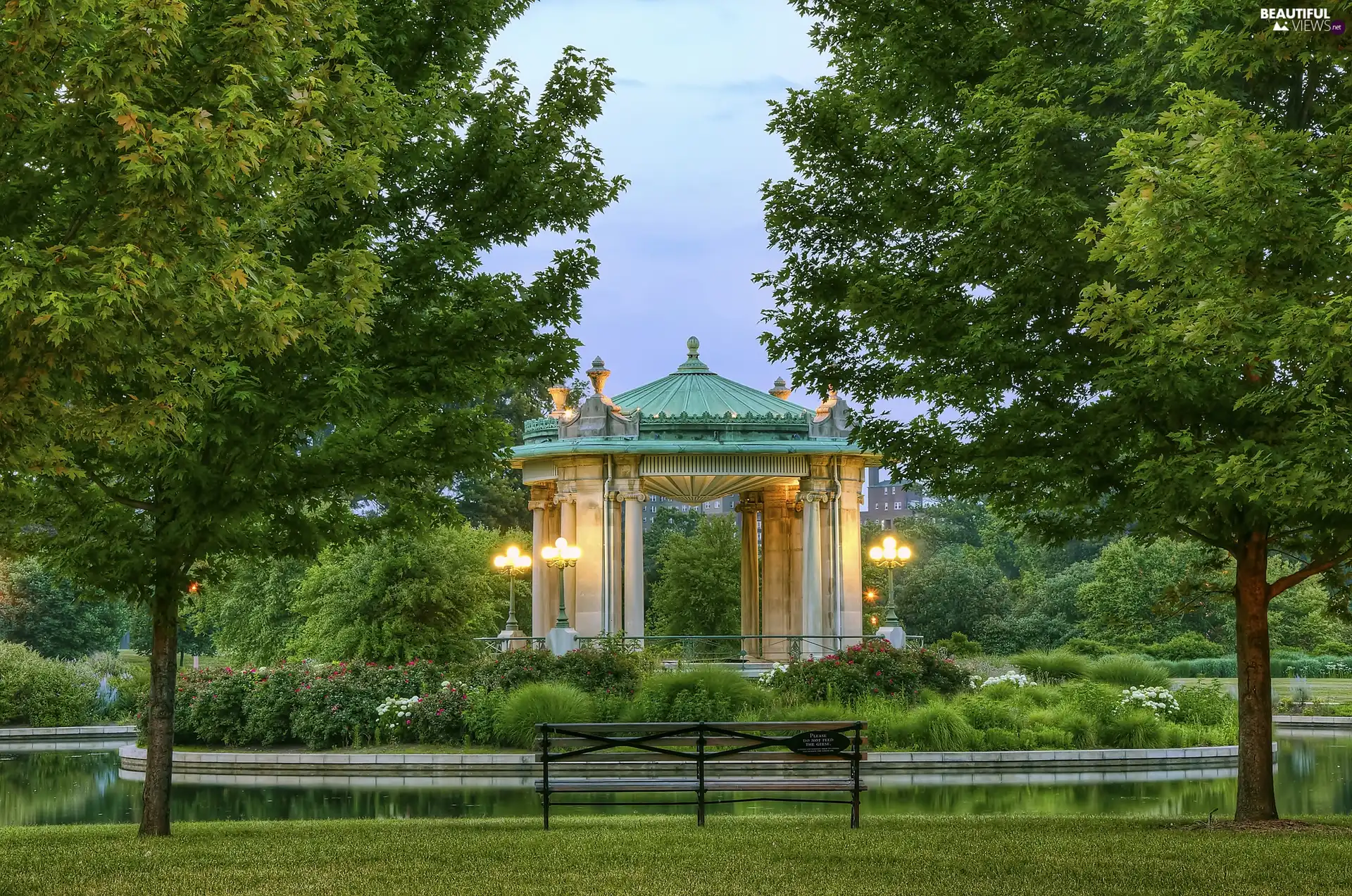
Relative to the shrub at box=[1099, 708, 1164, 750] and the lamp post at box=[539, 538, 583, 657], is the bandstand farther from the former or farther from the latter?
the shrub at box=[1099, 708, 1164, 750]

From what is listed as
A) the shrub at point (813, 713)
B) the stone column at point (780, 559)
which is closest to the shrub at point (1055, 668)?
the stone column at point (780, 559)

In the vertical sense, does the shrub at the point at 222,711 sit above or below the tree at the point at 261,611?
below

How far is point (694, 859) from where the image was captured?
31.0 feet

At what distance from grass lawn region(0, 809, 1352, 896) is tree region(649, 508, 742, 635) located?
33587mm

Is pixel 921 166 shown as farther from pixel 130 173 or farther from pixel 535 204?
pixel 130 173

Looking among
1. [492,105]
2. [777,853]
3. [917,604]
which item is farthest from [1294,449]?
[917,604]

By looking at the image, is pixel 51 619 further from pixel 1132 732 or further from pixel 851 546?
pixel 1132 732

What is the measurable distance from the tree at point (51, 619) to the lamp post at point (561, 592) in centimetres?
2846

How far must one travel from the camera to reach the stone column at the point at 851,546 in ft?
95.9

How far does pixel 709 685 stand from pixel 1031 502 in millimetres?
9568

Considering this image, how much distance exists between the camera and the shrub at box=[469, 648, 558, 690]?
71.4 ft

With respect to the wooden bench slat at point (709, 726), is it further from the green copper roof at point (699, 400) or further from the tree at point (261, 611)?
the tree at point (261, 611)

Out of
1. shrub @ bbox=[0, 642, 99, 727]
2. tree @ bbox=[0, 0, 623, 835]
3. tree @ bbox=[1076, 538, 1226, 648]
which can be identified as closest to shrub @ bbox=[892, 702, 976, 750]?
tree @ bbox=[0, 0, 623, 835]

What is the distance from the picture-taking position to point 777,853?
976 centimetres
